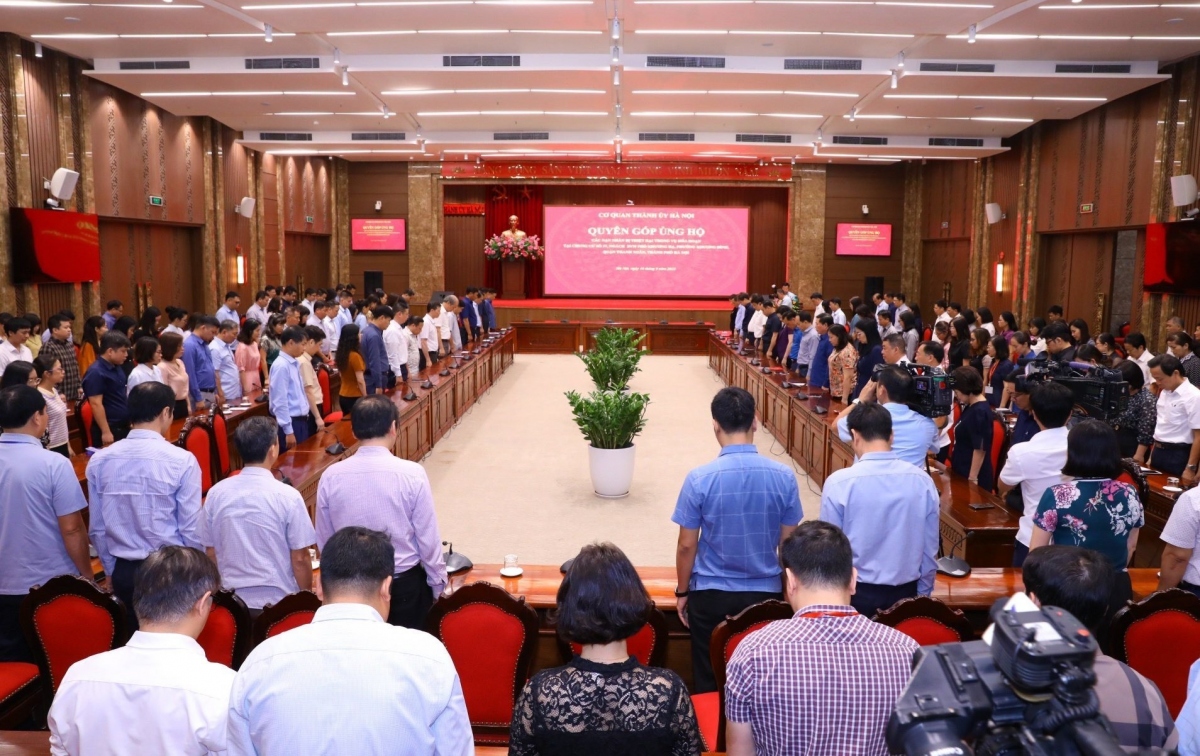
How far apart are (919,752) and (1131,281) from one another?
12.5m

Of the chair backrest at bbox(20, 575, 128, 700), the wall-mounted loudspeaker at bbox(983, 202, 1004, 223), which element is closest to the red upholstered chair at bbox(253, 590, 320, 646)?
the chair backrest at bbox(20, 575, 128, 700)

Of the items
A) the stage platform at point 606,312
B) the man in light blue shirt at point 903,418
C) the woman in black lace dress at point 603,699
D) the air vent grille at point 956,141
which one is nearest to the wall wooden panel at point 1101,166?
the air vent grille at point 956,141

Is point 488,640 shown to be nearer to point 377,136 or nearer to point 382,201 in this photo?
point 377,136

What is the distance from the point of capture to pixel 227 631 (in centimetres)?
267

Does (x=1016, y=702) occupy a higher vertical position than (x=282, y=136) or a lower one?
lower

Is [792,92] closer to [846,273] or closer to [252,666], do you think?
[846,273]

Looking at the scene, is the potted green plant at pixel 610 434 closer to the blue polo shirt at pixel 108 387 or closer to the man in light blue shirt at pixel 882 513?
the blue polo shirt at pixel 108 387

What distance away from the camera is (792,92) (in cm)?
1052

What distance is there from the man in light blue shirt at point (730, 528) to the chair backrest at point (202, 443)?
2.99 metres

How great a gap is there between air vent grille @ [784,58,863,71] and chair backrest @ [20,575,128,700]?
8589 mm

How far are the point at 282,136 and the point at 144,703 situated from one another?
13.5 meters

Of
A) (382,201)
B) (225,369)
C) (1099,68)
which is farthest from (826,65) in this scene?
(382,201)

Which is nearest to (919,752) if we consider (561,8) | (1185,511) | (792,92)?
(1185,511)

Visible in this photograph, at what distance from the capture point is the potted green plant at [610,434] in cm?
691
